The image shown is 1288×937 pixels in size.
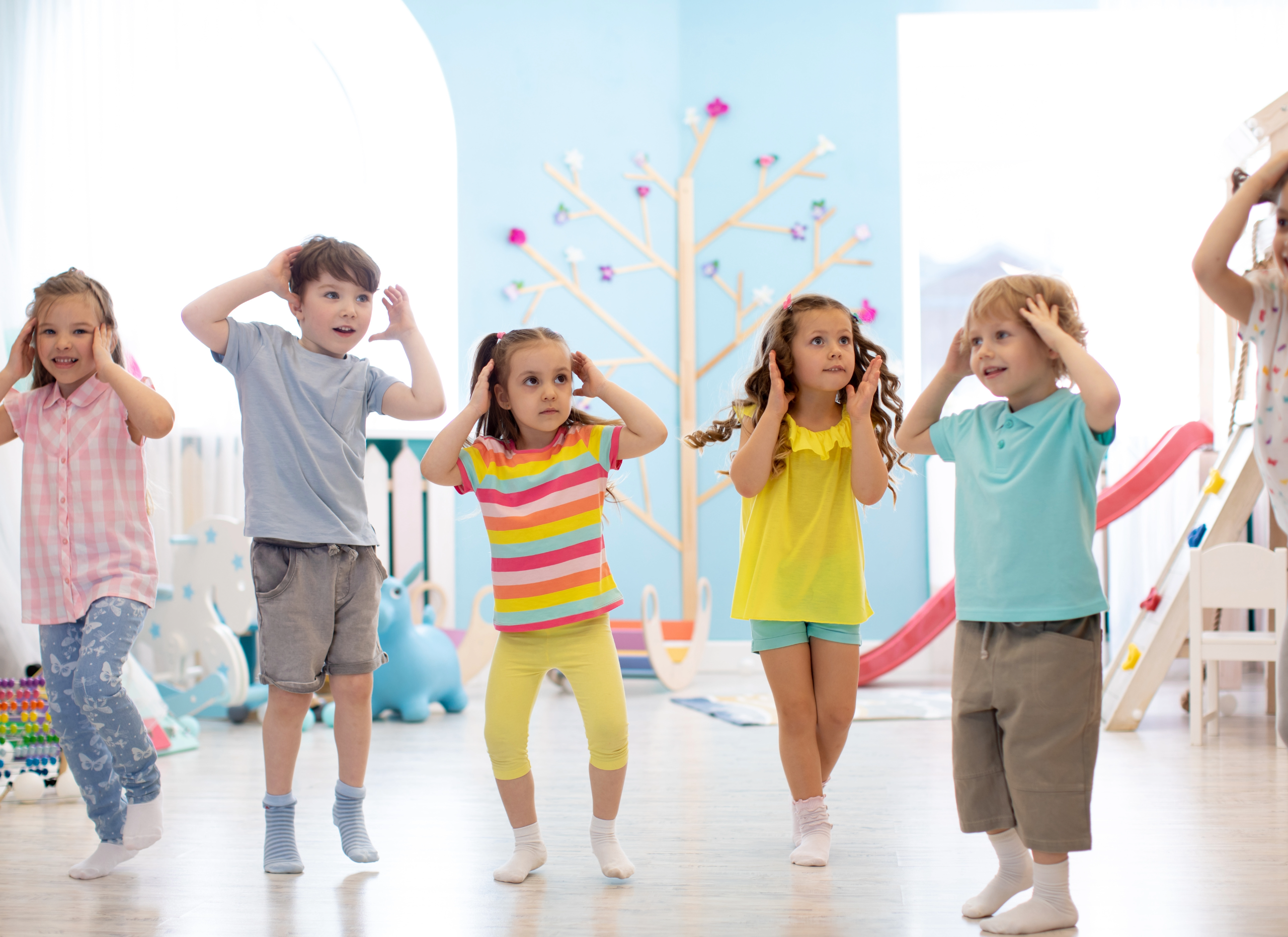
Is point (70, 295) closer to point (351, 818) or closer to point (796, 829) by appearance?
point (351, 818)

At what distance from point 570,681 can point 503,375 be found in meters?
0.50

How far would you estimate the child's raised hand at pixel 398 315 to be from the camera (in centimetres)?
185

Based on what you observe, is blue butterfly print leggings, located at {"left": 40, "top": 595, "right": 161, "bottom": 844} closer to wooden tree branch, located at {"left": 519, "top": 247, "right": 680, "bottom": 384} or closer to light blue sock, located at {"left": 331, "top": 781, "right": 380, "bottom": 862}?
light blue sock, located at {"left": 331, "top": 781, "right": 380, "bottom": 862}

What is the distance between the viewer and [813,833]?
1813 mm

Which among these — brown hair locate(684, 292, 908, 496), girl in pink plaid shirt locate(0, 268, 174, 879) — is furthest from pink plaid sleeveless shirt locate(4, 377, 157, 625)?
brown hair locate(684, 292, 908, 496)

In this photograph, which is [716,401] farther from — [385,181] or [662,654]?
[385,181]

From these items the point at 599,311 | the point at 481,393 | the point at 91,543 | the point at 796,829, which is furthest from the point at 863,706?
the point at 91,543

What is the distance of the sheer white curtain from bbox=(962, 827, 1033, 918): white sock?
2.37 m

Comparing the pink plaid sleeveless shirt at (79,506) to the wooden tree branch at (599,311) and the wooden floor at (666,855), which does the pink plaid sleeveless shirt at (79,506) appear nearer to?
the wooden floor at (666,855)

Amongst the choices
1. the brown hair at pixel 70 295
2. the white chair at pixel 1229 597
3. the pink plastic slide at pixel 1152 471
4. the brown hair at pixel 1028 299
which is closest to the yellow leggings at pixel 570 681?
the brown hair at pixel 1028 299

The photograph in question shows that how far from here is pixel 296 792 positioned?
237 centimetres

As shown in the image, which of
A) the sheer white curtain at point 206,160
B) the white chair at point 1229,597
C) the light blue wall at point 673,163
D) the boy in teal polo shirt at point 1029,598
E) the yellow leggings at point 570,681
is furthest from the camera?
the light blue wall at point 673,163

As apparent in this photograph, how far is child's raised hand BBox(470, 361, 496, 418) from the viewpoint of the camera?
5.70 ft

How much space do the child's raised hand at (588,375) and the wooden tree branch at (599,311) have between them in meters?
2.88
